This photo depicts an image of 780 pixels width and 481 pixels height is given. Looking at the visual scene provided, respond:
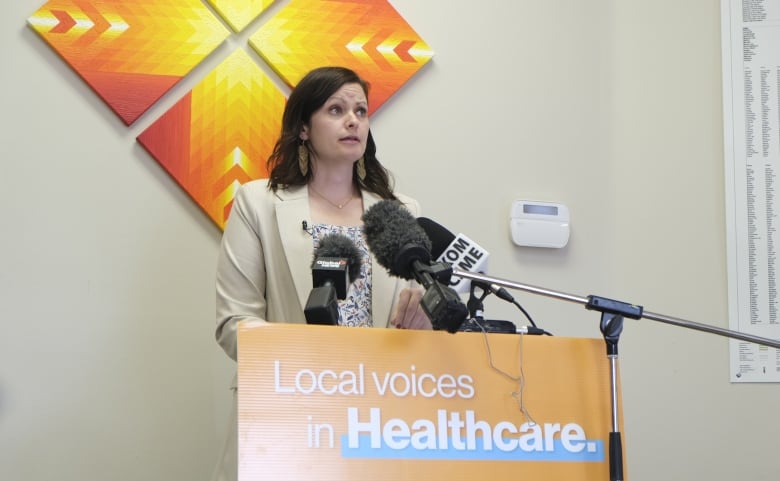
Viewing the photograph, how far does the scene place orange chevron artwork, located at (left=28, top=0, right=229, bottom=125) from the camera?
258cm

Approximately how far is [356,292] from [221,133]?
784mm

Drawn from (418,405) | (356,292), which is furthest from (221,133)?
(418,405)

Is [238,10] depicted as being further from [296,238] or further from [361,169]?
[296,238]

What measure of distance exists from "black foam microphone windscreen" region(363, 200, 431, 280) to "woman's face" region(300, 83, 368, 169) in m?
0.81

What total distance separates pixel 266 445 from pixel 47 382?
1.43 meters

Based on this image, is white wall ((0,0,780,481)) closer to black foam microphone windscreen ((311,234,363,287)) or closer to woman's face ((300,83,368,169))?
woman's face ((300,83,368,169))

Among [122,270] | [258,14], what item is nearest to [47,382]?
[122,270]

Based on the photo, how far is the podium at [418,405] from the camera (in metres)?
1.35

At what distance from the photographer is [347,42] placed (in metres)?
2.83

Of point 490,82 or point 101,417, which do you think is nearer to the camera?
point 101,417

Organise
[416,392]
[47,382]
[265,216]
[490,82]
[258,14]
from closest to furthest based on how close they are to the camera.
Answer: [416,392] < [265,216] < [47,382] < [258,14] < [490,82]

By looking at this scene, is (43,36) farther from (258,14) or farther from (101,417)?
(101,417)

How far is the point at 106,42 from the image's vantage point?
2613 millimetres

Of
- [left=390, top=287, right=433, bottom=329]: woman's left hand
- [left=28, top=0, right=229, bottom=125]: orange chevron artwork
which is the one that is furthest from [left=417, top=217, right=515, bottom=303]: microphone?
[left=28, top=0, right=229, bottom=125]: orange chevron artwork
